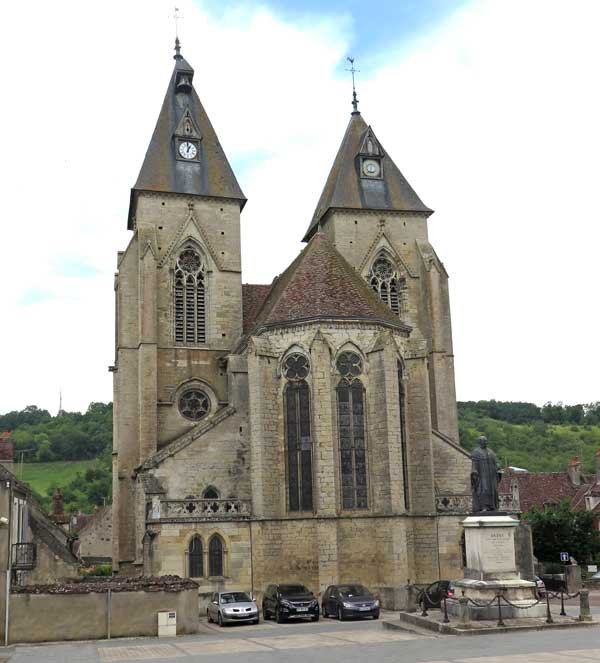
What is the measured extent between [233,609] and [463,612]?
745cm

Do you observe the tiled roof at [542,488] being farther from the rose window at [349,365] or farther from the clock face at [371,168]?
the rose window at [349,365]

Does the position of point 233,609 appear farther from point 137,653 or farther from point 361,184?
point 361,184

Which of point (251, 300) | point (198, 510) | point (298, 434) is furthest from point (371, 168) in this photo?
point (198, 510)

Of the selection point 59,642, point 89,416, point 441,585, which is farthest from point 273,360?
point 89,416

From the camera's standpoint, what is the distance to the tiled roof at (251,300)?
4041 cm

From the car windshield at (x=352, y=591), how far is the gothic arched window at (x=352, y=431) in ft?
14.7

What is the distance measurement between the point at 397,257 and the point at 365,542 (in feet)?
52.1

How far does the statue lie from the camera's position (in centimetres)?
2128

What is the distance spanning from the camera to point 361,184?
42062 millimetres

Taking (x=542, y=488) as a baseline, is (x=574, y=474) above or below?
above

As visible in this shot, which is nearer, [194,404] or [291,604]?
[291,604]

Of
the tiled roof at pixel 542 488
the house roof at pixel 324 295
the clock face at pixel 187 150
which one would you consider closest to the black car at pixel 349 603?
the house roof at pixel 324 295

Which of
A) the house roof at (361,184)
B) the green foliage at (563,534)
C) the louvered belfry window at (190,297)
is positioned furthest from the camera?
the green foliage at (563,534)

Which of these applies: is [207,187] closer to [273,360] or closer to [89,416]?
[273,360]
